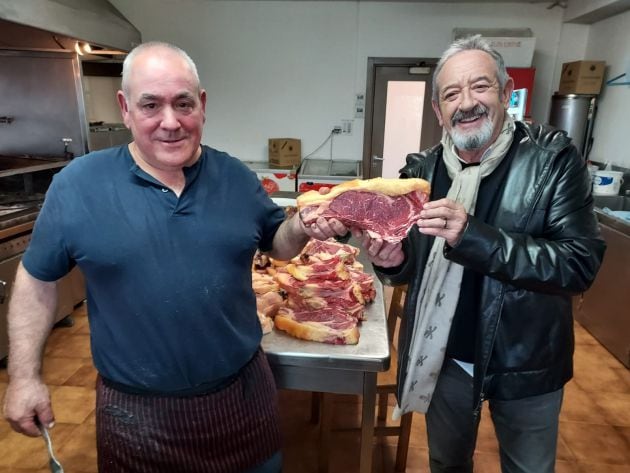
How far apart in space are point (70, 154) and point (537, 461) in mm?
4275

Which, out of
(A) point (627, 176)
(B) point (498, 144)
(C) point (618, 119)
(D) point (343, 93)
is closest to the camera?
(B) point (498, 144)

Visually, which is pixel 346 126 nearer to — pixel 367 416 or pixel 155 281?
pixel 367 416

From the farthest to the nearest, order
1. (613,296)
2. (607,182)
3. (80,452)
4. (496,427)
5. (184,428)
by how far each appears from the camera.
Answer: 1. (607,182)
2. (613,296)
3. (80,452)
4. (496,427)
5. (184,428)

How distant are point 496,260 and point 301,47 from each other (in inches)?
201

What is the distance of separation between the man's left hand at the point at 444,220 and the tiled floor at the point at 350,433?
1.57 metres

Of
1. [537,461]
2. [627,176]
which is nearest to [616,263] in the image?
[627,176]

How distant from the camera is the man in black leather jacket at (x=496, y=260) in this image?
48.4 inches

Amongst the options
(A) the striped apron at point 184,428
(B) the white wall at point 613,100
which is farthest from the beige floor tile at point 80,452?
(B) the white wall at point 613,100

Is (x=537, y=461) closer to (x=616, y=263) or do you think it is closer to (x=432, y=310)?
(x=432, y=310)

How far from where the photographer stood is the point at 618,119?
4.36 meters

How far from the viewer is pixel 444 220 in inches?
46.8

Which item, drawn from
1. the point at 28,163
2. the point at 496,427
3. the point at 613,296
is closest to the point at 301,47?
the point at 28,163

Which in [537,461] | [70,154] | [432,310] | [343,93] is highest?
[343,93]

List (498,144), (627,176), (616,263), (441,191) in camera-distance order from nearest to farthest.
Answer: (498,144)
(441,191)
(616,263)
(627,176)
